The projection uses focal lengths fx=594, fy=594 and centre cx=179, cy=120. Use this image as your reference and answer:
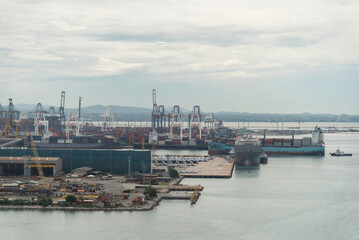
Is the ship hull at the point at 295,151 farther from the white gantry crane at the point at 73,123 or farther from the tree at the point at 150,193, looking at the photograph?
the tree at the point at 150,193

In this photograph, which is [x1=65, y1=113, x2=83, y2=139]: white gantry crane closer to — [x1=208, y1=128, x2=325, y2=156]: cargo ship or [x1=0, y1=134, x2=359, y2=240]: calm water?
[x1=208, y1=128, x2=325, y2=156]: cargo ship

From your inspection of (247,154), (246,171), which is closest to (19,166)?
(246,171)

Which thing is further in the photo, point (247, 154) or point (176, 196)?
point (247, 154)

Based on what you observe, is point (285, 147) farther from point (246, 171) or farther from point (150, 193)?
point (150, 193)

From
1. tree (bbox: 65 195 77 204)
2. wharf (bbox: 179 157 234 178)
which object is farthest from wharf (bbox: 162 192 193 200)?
wharf (bbox: 179 157 234 178)

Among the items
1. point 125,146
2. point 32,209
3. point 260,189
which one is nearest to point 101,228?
point 32,209

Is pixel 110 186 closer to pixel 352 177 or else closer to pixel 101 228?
pixel 101 228

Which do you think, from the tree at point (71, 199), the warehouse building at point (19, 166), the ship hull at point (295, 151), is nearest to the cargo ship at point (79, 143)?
the ship hull at point (295, 151)
